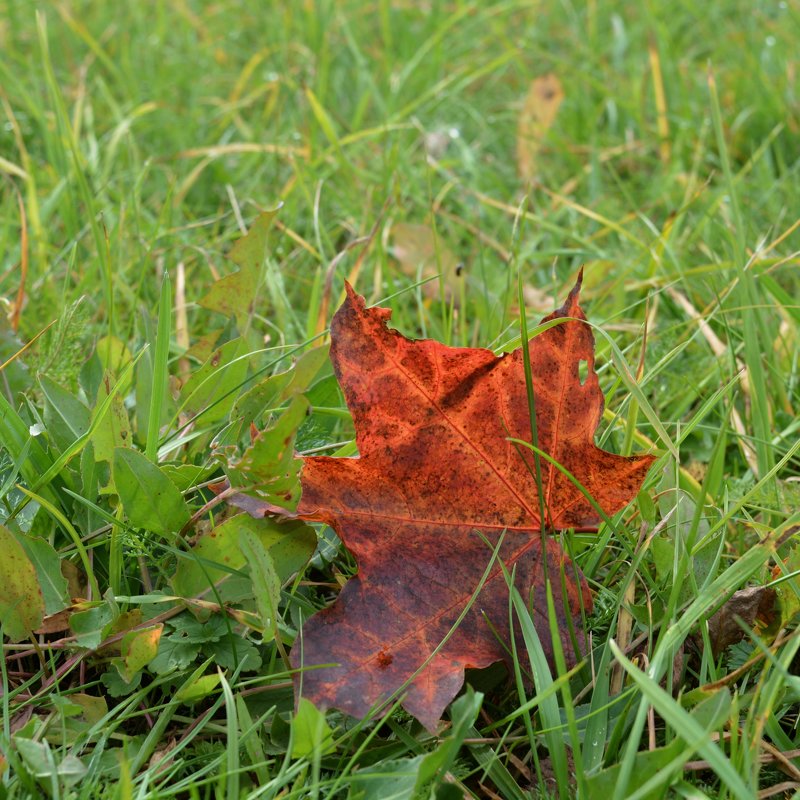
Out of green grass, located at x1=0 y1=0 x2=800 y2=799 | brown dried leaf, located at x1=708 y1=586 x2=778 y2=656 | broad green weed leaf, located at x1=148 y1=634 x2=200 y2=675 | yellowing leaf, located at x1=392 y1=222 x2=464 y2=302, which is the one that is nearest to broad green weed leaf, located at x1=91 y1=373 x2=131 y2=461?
green grass, located at x1=0 y1=0 x2=800 y2=799

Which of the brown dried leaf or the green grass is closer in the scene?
the green grass

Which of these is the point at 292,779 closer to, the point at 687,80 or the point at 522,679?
the point at 522,679

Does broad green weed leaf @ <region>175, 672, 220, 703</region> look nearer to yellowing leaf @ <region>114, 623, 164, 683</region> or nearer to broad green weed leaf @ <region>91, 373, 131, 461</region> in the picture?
yellowing leaf @ <region>114, 623, 164, 683</region>

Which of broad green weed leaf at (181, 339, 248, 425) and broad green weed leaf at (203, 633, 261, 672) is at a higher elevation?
broad green weed leaf at (181, 339, 248, 425)

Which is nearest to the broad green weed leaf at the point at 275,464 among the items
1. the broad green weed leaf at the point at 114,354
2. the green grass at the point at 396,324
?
the green grass at the point at 396,324

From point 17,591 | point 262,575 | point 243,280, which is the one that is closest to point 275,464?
point 262,575

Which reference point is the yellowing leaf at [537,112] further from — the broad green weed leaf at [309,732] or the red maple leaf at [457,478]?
the broad green weed leaf at [309,732]

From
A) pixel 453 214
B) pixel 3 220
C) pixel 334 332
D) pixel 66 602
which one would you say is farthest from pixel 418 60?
pixel 66 602

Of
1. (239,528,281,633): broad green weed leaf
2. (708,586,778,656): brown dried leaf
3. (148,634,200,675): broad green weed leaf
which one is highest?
(239,528,281,633): broad green weed leaf

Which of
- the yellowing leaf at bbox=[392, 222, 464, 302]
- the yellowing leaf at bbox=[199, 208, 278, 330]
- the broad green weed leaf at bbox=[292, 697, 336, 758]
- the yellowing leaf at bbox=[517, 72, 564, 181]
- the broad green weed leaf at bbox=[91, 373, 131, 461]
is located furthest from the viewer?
the yellowing leaf at bbox=[517, 72, 564, 181]
